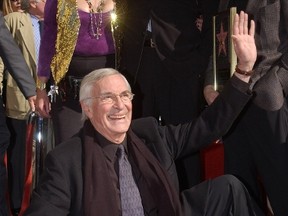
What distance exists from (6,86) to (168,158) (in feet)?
6.78

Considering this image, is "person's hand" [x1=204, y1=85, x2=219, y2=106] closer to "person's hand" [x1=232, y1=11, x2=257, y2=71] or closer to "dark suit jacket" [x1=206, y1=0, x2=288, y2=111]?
"dark suit jacket" [x1=206, y1=0, x2=288, y2=111]

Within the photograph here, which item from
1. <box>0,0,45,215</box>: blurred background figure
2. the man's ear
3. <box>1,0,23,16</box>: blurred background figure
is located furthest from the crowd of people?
<box>1,0,23,16</box>: blurred background figure

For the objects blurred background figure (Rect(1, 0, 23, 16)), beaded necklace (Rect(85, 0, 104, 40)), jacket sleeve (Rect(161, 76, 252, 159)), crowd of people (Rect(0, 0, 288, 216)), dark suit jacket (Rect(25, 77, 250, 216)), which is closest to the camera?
dark suit jacket (Rect(25, 77, 250, 216))

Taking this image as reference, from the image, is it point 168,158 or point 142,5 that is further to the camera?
point 142,5

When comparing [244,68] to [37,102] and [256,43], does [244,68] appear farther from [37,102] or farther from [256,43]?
[37,102]

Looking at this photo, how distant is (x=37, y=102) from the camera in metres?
3.03

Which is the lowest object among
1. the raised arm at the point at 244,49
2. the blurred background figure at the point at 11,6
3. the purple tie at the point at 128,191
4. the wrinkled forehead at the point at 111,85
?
the purple tie at the point at 128,191

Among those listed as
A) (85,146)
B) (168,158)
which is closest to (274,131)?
(168,158)

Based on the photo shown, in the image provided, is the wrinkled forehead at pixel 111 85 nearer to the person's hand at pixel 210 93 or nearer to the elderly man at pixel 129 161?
the elderly man at pixel 129 161

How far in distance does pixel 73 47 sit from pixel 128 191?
3.18 ft

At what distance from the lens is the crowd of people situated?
7.03ft

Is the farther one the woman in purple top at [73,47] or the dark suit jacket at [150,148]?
the woman in purple top at [73,47]

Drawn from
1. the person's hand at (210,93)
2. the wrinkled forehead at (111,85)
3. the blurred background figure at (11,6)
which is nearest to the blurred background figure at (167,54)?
the person's hand at (210,93)

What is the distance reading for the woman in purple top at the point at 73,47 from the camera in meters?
2.79
